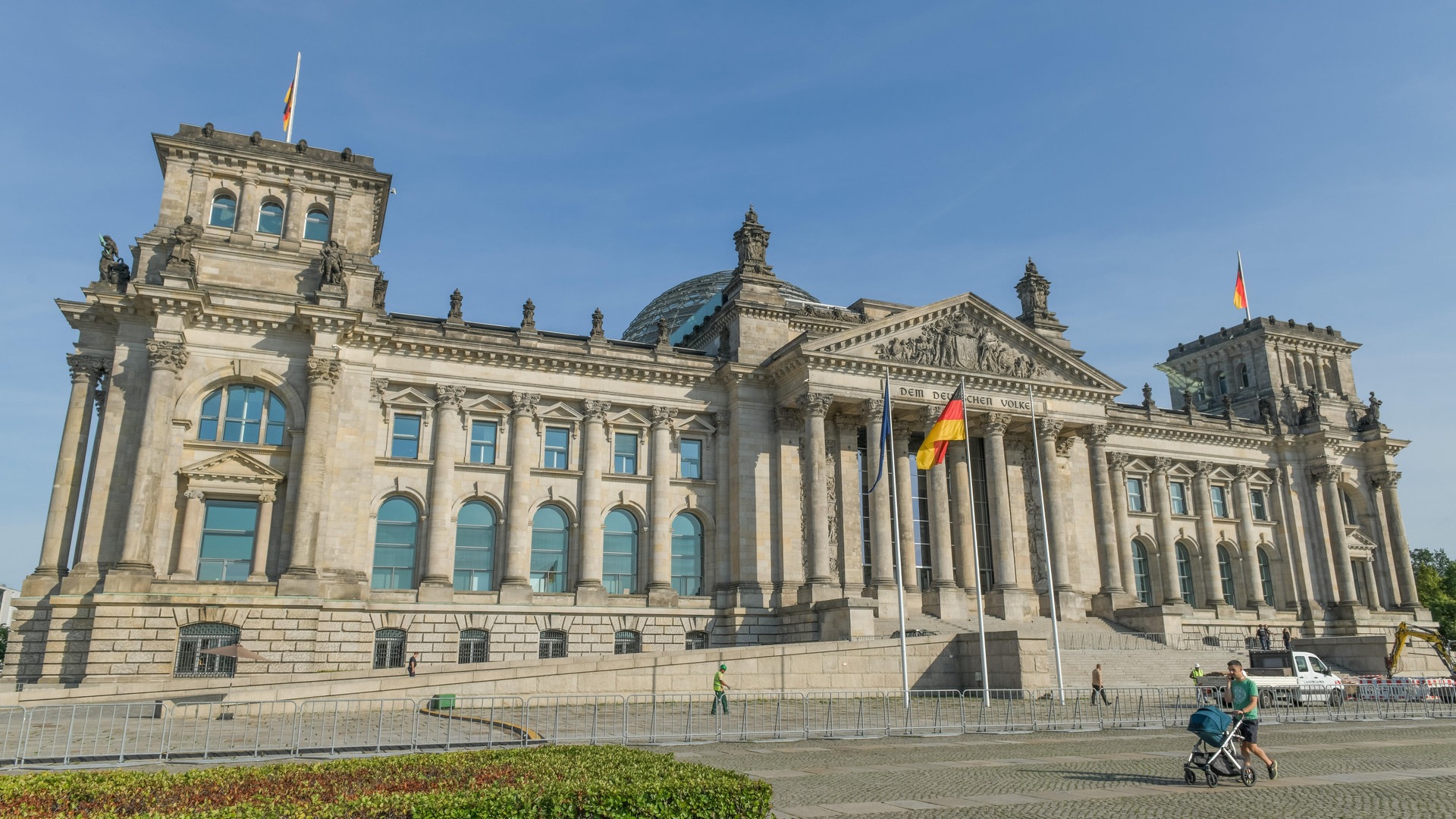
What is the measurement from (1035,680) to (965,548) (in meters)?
14.3

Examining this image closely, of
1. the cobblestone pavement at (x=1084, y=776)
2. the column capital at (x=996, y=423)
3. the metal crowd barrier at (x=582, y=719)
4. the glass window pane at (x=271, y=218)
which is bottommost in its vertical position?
the cobblestone pavement at (x=1084, y=776)

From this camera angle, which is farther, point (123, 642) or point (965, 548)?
point (965, 548)

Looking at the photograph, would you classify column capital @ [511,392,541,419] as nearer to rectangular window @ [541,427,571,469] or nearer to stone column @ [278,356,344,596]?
rectangular window @ [541,427,571,469]

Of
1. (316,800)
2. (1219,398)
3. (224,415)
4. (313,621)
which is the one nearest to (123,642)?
(313,621)

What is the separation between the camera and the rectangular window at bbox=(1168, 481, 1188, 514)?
205 ft

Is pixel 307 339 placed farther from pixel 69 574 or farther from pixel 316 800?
pixel 316 800

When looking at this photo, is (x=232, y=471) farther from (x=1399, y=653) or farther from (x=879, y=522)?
(x=1399, y=653)

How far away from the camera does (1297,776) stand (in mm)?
16938

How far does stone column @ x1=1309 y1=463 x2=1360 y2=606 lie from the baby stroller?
5445cm

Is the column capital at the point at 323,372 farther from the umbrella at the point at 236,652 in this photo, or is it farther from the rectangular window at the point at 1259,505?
the rectangular window at the point at 1259,505

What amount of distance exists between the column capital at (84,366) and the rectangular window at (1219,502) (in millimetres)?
→ 61559

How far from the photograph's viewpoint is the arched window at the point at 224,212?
42.7 metres

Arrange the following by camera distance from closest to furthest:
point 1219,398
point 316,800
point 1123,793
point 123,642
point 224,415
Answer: point 316,800
point 1123,793
point 123,642
point 224,415
point 1219,398

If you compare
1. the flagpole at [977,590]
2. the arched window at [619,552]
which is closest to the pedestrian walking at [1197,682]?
the flagpole at [977,590]
